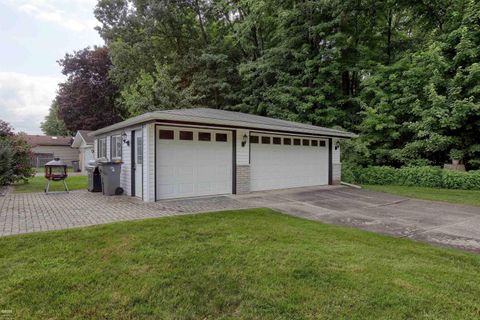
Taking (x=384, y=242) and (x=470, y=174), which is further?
(x=470, y=174)

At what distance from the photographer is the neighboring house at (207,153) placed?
7.56 m

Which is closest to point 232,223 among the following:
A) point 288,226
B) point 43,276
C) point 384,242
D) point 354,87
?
point 288,226

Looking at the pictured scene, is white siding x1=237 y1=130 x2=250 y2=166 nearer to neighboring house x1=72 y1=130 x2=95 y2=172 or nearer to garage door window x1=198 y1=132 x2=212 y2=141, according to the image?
garage door window x1=198 y1=132 x2=212 y2=141

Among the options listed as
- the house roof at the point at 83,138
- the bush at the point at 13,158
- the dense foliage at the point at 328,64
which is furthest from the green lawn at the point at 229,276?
the house roof at the point at 83,138

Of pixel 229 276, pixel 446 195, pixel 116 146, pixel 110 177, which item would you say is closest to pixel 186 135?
pixel 110 177

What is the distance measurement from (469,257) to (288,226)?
2.57 meters

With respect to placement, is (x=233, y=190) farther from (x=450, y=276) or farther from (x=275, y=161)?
(x=450, y=276)

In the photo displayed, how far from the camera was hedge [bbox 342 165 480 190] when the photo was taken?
1085 cm

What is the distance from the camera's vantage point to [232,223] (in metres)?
5.20

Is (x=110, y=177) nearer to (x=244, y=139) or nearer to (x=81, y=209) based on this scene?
(x=81, y=209)

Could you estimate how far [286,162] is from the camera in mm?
10625

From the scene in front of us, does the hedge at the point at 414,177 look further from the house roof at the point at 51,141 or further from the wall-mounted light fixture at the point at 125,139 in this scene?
the house roof at the point at 51,141

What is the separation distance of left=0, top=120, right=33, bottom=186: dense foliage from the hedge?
547 inches

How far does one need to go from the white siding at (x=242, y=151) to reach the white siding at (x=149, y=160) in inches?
110
